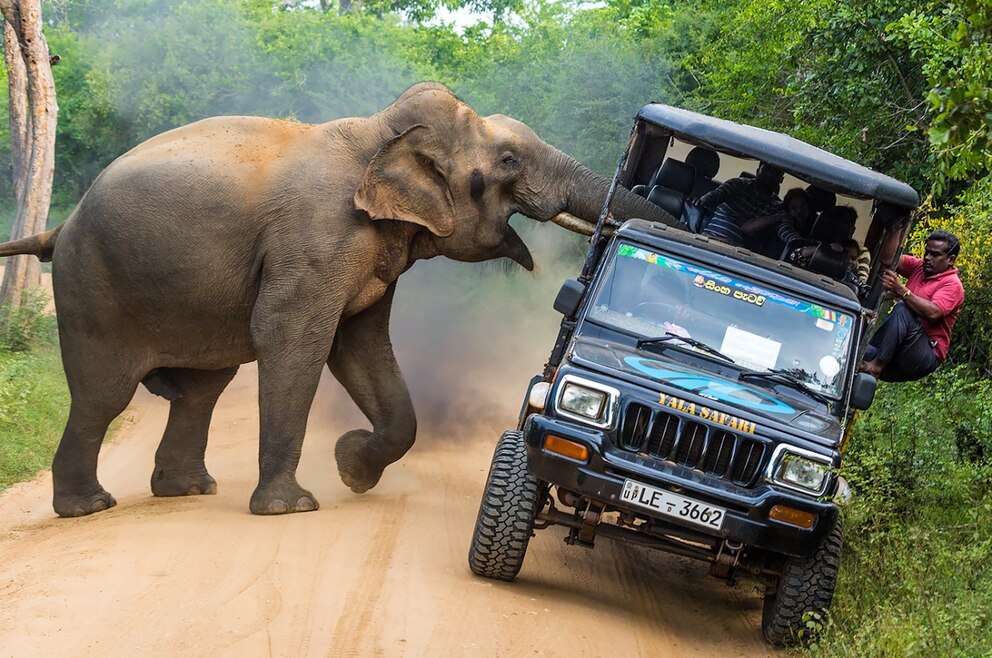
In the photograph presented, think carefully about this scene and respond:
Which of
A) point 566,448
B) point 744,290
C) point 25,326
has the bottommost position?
point 25,326

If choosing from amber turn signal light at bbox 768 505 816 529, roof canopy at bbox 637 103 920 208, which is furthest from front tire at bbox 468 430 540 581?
roof canopy at bbox 637 103 920 208

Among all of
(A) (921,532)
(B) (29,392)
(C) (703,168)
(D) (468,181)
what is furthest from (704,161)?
(B) (29,392)

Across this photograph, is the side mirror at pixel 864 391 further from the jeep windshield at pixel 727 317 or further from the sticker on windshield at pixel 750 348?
the sticker on windshield at pixel 750 348

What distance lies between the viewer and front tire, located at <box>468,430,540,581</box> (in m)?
7.06

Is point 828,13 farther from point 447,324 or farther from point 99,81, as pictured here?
point 99,81

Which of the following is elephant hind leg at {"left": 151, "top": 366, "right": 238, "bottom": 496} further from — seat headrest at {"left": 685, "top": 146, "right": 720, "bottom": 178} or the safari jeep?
seat headrest at {"left": 685, "top": 146, "right": 720, "bottom": 178}

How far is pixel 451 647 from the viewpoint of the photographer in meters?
6.09

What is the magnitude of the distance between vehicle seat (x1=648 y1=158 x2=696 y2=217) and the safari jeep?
899mm

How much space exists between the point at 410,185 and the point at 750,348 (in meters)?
2.88

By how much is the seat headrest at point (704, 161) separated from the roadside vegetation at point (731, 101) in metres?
1.61

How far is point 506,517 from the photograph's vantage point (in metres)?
7.06

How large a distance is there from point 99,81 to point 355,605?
22504mm

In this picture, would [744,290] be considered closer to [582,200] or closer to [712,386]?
[712,386]

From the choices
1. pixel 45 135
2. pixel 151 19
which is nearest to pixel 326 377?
pixel 45 135
